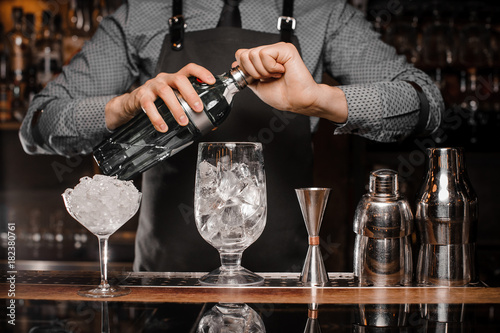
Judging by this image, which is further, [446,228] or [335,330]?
[446,228]

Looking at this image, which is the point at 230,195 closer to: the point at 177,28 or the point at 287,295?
the point at 287,295

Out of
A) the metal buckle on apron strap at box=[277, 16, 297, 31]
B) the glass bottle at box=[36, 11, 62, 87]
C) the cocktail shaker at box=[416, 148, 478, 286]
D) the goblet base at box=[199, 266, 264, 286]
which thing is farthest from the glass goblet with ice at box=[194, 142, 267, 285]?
the glass bottle at box=[36, 11, 62, 87]

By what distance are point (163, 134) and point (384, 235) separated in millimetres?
466

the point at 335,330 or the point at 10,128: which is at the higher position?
the point at 10,128

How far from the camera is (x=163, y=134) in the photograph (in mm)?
1049

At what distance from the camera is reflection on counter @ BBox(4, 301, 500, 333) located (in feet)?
2.47

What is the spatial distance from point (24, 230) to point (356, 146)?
1.91 metres

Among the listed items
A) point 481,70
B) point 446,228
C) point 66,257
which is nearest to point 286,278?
point 446,228

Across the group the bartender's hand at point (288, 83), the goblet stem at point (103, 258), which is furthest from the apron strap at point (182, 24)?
the goblet stem at point (103, 258)

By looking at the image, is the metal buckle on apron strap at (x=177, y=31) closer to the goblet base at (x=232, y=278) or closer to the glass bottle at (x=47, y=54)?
the goblet base at (x=232, y=278)

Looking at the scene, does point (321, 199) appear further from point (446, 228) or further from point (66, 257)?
point (66, 257)

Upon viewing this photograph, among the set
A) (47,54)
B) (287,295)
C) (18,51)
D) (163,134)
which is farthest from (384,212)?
A: (18,51)

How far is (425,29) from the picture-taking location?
2854mm

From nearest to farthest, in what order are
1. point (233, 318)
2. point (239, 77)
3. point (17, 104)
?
point (233, 318) < point (239, 77) < point (17, 104)
